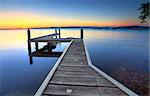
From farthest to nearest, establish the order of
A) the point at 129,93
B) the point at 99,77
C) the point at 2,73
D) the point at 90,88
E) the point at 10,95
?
the point at 2,73 → the point at 10,95 → the point at 99,77 → the point at 90,88 → the point at 129,93

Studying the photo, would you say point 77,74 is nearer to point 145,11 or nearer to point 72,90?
point 72,90

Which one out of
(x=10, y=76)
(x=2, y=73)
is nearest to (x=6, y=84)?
(x=10, y=76)

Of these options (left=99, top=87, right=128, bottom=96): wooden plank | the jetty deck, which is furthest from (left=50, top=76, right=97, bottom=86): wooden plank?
(left=99, top=87, right=128, bottom=96): wooden plank

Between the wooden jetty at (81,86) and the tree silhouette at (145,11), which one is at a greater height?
the tree silhouette at (145,11)

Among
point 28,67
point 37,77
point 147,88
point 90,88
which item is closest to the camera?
point 90,88

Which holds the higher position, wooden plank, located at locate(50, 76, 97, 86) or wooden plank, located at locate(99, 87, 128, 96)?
wooden plank, located at locate(50, 76, 97, 86)

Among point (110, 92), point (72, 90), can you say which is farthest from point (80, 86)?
point (110, 92)

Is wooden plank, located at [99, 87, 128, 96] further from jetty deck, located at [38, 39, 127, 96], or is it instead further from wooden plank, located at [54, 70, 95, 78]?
wooden plank, located at [54, 70, 95, 78]

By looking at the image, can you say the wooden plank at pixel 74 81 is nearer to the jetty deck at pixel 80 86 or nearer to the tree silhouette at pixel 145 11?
the jetty deck at pixel 80 86

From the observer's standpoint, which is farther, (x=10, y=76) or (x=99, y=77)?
(x=10, y=76)

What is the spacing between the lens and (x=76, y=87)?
4191 mm

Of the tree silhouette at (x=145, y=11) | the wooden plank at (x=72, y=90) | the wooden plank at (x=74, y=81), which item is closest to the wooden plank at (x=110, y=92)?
the wooden plank at (x=72, y=90)

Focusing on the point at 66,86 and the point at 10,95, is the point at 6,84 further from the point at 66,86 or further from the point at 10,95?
the point at 66,86

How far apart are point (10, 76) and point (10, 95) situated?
4159 mm
